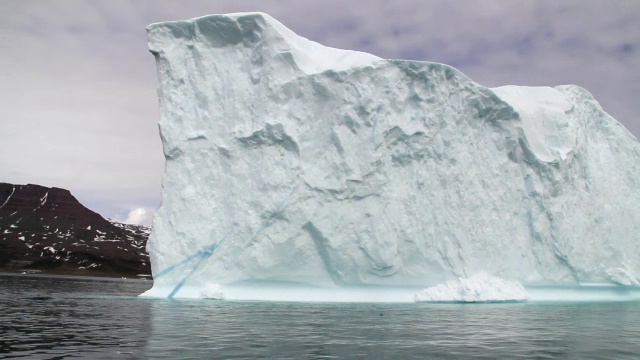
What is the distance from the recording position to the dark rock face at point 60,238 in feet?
250

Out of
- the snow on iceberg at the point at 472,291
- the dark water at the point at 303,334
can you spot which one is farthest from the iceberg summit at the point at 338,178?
the dark water at the point at 303,334

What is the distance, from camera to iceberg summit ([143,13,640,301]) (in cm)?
1873

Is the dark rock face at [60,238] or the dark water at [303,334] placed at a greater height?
the dark rock face at [60,238]

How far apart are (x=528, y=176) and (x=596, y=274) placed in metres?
5.19

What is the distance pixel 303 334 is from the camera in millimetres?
9859

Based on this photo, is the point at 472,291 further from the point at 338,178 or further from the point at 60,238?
the point at 60,238

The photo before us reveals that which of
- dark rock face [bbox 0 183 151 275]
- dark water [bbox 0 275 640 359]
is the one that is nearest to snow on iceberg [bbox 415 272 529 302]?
dark water [bbox 0 275 640 359]

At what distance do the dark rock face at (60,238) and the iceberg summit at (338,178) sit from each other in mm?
59047

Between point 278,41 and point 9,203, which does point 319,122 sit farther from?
point 9,203

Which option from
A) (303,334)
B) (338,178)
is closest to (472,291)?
(338,178)

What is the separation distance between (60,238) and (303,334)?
3573 inches

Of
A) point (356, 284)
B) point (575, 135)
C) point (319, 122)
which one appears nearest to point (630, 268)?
point (575, 135)

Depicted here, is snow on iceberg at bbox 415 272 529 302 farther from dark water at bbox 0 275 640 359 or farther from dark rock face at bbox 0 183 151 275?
dark rock face at bbox 0 183 151 275

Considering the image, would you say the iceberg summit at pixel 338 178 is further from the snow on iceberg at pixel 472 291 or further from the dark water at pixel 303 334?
the dark water at pixel 303 334
